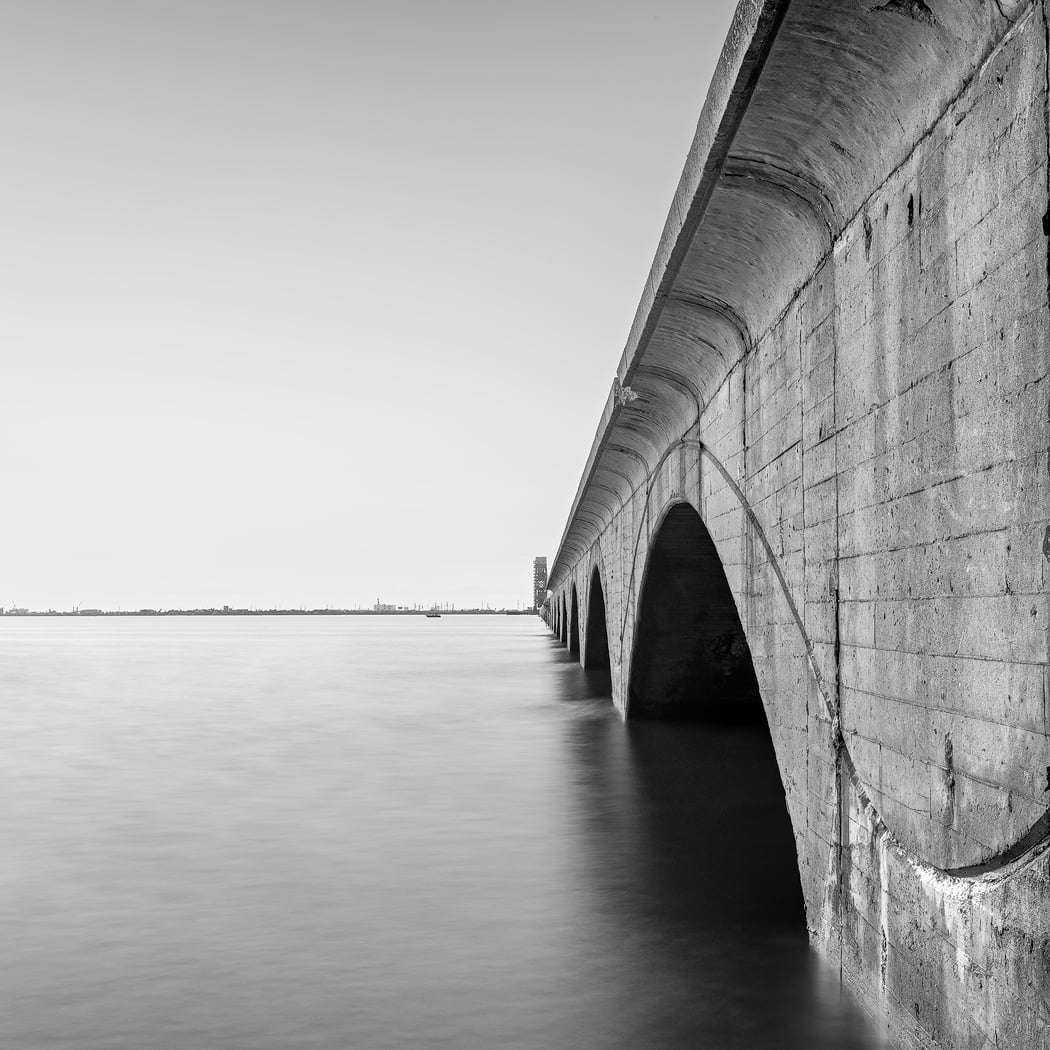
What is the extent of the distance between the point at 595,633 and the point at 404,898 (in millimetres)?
26846

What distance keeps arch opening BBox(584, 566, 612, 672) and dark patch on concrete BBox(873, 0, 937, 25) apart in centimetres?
2528

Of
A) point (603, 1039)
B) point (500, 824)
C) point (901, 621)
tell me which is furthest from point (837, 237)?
point (500, 824)

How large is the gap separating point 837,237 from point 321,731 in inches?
678

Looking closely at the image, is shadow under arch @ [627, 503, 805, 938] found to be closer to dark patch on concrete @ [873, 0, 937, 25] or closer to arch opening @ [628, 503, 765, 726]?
arch opening @ [628, 503, 765, 726]

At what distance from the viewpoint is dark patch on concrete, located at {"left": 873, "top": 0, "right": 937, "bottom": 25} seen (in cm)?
396

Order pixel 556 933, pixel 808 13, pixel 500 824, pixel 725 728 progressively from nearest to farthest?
1. pixel 808 13
2. pixel 556 933
3. pixel 500 824
4. pixel 725 728

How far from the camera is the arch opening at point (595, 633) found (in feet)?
101

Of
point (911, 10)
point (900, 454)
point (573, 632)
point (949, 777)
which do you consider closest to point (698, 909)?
point (949, 777)

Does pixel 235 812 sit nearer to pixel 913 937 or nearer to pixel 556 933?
pixel 556 933

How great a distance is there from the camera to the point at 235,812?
12.1m

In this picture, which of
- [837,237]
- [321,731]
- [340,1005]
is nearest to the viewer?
[837,237]

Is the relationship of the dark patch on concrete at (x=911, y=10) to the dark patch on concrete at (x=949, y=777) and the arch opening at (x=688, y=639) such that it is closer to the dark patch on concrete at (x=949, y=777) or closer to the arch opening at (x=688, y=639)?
the dark patch on concrete at (x=949, y=777)

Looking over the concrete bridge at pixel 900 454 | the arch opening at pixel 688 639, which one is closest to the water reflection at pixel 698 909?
the concrete bridge at pixel 900 454

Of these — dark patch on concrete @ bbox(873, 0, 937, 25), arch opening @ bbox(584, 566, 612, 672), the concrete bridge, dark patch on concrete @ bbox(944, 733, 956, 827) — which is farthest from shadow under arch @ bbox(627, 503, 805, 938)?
arch opening @ bbox(584, 566, 612, 672)
